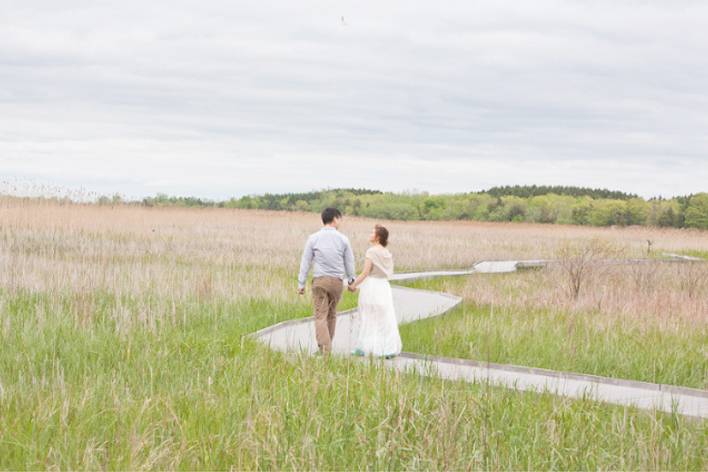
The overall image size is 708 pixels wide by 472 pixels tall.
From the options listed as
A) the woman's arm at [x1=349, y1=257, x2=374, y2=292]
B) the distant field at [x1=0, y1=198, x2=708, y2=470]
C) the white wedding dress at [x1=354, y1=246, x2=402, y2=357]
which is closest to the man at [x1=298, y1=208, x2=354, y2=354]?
the woman's arm at [x1=349, y1=257, x2=374, y2=292]

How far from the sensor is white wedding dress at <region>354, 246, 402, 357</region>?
29.6 ft

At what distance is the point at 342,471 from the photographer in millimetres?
5031

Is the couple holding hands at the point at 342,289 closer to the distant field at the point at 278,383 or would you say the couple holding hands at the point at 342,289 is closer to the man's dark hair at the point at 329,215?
the man's dark hair at the point at 329,215

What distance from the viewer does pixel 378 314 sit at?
362 inches

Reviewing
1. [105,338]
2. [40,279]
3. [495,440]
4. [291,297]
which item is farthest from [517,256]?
[495,440]

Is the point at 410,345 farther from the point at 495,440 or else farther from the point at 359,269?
the point at 359,269

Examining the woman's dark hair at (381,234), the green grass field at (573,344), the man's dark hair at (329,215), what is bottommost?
the green grass field at (573,344)

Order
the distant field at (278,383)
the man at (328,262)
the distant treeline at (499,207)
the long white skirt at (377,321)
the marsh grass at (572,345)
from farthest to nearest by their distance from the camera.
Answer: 1. the distant treeline at (499,207)
2. the man at (328,262)
3. the long white skirt at (377,321)
4. the marsh grass at (572,345)
5. the distant field at (278,383)

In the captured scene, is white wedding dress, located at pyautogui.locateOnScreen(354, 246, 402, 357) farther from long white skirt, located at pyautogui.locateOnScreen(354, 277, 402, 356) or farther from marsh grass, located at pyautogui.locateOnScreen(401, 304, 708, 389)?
marsh grass, located at pyautogui.locateOnScreen(401, 304, 708, 389)

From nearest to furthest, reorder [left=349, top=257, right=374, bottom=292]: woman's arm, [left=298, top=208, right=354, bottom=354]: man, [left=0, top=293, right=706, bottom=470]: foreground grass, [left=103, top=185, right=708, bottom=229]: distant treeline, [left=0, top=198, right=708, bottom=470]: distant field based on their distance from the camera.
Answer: [left=0, top=293, right=706, bottom=470]: foreground grass, [left=0, top=198, right=708, bottom=470]: distant field, [left=298, top=208, right=354, bottom=354]: man, [left=349, top=257, right=374, bottom=292]: woman's arm, [left=103, top=185, right=708, bottom=229]: distant treeline

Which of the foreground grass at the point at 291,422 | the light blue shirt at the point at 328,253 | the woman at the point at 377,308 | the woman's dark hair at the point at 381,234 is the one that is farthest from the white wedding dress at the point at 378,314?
the foreground grass at the point at 291,422

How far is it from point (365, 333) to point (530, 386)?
2408 millimetres

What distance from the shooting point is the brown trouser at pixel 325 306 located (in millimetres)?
8938

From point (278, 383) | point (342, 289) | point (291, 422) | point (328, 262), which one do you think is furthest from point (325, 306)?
point (291, 422)
